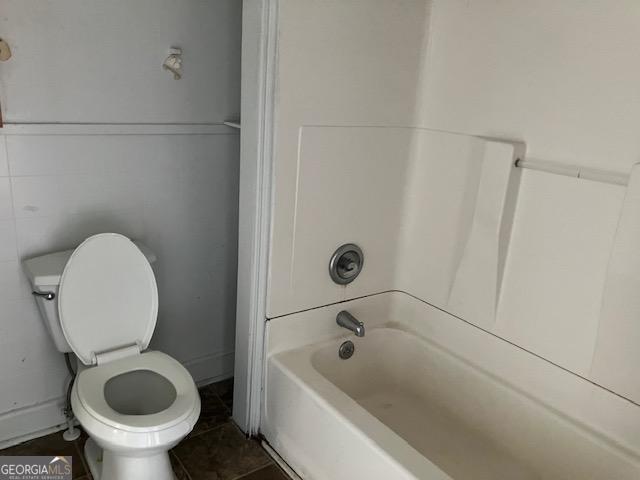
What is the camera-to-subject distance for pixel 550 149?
1.70 m

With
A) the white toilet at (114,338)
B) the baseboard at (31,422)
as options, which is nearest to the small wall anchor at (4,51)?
the white toilet at (114,338)

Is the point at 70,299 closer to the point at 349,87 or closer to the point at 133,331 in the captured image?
the point at 133,331

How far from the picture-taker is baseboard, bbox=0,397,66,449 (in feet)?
6.62

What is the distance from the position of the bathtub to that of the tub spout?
4cm

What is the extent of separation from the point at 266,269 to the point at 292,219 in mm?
207

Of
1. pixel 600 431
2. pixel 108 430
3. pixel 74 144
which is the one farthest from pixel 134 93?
pixel 600 431

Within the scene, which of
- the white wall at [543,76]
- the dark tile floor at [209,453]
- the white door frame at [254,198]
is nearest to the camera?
the white wall at [543,76]

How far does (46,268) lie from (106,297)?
22 cm

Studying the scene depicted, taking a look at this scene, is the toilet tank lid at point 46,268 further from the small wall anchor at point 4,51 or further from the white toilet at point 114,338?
the small wall anchor at point 4,51

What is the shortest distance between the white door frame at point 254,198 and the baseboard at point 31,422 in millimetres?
698

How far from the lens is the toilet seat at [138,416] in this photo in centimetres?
158

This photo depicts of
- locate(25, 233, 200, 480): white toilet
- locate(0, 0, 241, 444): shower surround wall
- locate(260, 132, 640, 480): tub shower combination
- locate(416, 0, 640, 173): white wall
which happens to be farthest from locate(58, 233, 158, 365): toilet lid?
locate(416, 0, 640, 173): white wall

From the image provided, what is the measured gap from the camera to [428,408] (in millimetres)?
2160

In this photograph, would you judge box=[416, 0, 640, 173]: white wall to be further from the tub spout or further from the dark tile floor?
the dark tile floor
